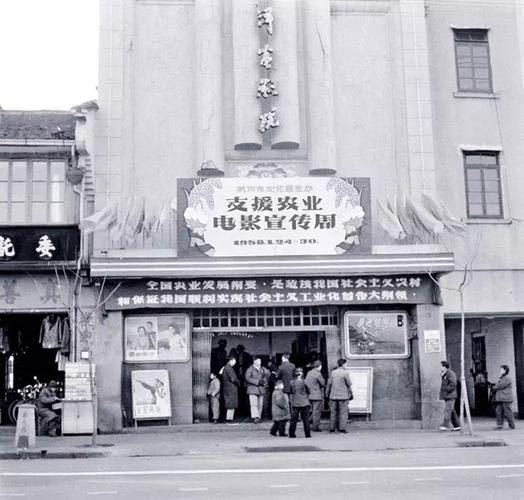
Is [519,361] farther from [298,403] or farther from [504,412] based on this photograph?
[298,403]

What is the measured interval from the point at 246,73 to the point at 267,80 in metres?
0.58

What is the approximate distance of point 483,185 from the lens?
23562 millimetres

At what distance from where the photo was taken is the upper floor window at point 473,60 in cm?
2412

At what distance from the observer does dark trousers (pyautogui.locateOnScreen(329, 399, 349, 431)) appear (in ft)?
68.3

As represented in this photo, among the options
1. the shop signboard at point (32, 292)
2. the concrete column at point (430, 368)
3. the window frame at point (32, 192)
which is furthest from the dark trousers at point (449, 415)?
the window frame at point (32, 192)

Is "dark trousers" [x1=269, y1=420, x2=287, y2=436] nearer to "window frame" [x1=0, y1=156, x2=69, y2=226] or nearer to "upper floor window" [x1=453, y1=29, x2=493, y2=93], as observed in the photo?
"window frame" [x1=0, y1=156, x2=69, y2=226]

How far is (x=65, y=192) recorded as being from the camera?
21766 millimetres

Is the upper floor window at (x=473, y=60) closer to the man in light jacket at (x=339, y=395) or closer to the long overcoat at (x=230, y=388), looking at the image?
the man in light jacket at (x=339, y=395)

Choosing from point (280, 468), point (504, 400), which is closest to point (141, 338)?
point (280, 468)

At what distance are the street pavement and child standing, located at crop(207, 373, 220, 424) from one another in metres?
1.03

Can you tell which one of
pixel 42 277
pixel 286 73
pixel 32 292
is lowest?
pixel 32 292

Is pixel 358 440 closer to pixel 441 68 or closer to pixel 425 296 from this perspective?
pixel 425 296

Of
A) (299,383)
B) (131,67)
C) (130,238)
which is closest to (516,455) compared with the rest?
(299,383)

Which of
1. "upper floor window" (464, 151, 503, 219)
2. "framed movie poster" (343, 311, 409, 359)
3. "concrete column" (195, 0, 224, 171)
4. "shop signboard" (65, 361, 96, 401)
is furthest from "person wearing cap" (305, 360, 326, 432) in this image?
"upper floor window" (464, 151, 503, 219)
